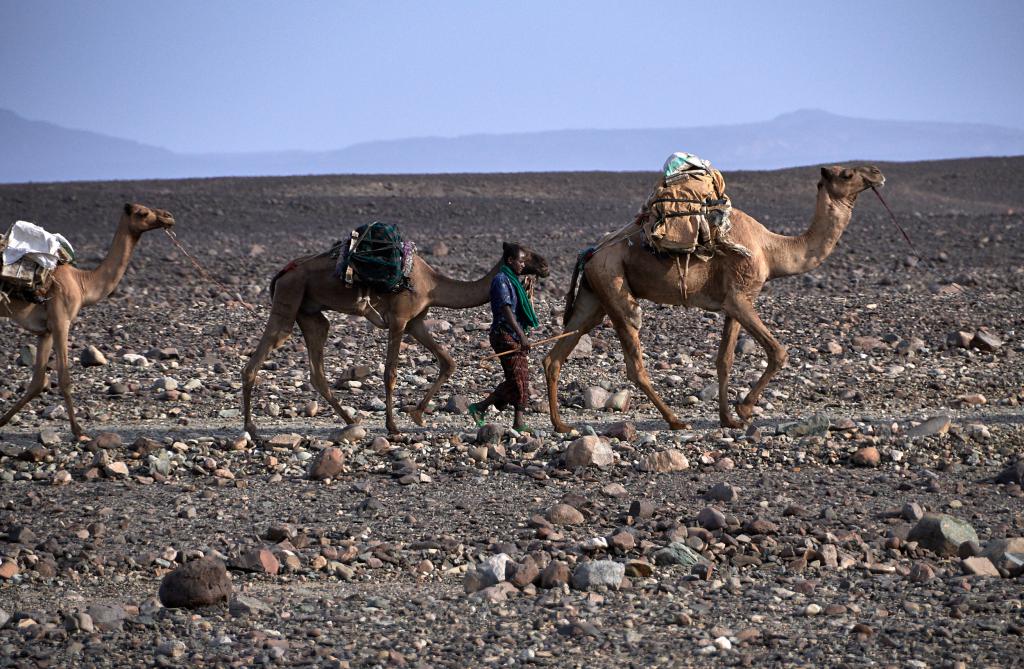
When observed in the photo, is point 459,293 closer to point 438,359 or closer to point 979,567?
point 438,359

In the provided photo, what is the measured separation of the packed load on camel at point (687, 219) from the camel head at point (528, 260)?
0.93 m

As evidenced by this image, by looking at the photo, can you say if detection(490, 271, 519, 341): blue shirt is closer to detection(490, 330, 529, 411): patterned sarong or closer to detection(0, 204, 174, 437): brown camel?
detection(490, 330, 529, 411): patterned sarong

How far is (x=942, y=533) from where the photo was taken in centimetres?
802

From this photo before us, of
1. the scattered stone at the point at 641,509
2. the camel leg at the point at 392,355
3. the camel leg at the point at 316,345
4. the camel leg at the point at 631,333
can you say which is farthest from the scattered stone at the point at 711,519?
the camel leg at the point at 316,345

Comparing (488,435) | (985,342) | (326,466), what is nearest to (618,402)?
(488,435)

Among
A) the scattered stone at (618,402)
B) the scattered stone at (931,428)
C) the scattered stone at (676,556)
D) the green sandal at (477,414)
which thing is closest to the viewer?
the scattered stone at (676,556)

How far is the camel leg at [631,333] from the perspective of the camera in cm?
1151

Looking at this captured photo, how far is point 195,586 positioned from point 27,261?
5.45m

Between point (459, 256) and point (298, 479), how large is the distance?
16415 millimetres

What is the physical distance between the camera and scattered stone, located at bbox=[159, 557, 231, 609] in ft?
23.7

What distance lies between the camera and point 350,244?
38.2 feet

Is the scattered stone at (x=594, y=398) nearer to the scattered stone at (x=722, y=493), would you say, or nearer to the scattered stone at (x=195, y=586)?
the scattered stone at (x=722, y=493)

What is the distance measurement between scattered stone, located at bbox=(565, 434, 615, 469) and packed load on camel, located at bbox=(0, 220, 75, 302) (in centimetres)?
491

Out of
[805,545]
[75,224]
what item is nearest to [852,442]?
[805,545]
